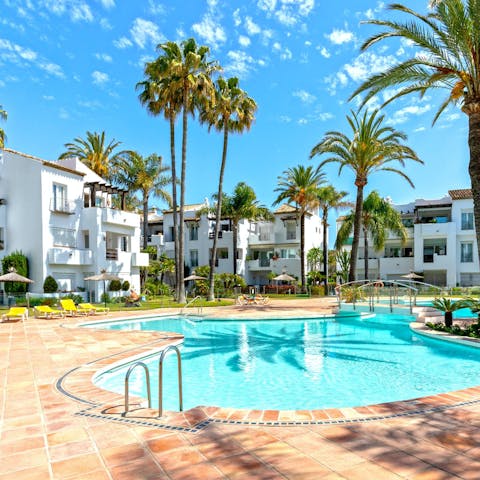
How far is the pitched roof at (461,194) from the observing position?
40.9 meters

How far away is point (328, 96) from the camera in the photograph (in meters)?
19.5

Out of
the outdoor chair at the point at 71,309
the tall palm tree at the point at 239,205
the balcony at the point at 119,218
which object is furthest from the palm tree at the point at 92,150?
the outdoor chair at the point at 71,309

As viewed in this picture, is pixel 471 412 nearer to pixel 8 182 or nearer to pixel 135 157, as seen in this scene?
pixel 8 182

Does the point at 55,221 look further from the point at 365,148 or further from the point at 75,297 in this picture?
the point at 365,148

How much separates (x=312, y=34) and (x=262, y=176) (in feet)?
86.4

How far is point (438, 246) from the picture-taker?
1692 inches

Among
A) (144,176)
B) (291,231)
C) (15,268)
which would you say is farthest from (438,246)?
(15,268)

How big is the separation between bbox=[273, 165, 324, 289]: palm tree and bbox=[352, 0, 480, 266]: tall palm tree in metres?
25.7

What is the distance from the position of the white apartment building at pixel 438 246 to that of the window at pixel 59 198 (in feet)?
112

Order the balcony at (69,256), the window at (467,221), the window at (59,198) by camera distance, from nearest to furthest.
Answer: the balcony at (69,256) → the window at (59,198) → the window at (467,221)

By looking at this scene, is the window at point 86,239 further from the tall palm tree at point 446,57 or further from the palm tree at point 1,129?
the tall palm tree at point 446,57

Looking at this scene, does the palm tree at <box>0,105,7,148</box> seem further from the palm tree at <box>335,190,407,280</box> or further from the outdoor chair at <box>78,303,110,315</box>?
the palm tree at <box>335,190,407,280</box>

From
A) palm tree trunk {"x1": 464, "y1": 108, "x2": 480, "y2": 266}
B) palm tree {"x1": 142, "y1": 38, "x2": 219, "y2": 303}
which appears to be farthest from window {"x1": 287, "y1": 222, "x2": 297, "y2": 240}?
palm tree trunk {"x1": 464, "y1": 108, "x2": 480, "y2": 266}

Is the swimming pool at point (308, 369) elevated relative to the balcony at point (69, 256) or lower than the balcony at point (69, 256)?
lower
